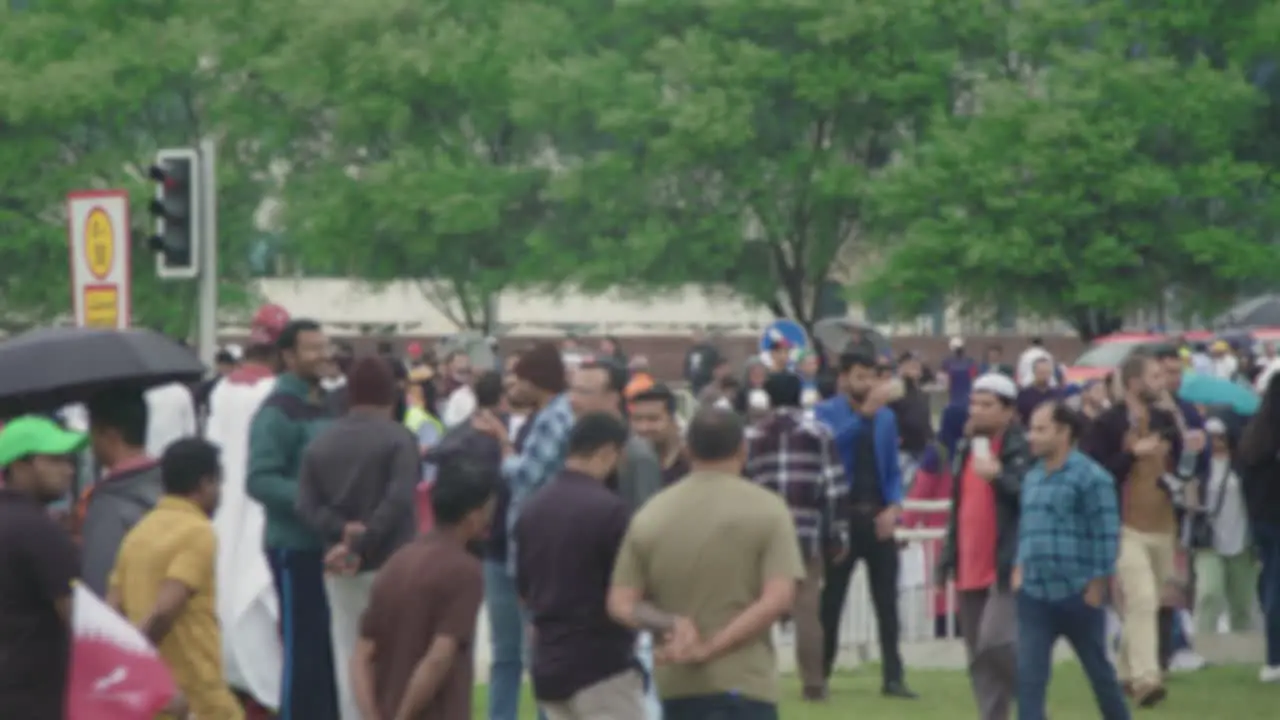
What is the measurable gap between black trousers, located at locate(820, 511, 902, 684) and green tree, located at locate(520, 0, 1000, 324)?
40954mm

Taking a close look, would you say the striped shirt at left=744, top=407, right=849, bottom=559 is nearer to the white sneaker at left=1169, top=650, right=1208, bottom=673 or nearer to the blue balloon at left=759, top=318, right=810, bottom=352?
the white sneaker at left=1169, top=650, right=1208, bottom=673

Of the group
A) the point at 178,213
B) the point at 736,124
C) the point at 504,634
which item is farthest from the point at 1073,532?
the point at 736,124

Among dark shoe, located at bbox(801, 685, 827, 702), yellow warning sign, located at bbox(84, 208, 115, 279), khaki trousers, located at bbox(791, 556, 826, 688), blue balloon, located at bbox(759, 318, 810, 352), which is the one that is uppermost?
yellow warning sign, located at bbox(84, 208, 115, 279)

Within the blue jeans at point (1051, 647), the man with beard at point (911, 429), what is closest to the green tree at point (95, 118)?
the man with beard at point (911, 429)

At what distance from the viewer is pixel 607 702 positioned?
33.2 ft

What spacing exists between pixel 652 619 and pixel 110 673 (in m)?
1.75

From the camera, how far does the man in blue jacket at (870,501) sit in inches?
691

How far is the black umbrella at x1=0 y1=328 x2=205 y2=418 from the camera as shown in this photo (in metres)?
11.3

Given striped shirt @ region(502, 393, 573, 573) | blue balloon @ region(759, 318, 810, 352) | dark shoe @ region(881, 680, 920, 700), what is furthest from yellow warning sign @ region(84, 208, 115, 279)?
blue balloon @ region(759, 318, 810, 352)

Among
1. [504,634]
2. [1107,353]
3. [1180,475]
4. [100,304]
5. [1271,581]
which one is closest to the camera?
[504,634]

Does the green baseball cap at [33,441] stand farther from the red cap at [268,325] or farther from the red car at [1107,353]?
the red car at [1107,353]

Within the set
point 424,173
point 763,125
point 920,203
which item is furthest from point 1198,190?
point 424,173

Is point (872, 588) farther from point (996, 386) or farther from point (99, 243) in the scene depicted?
point (99, 243)

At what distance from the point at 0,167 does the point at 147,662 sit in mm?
55440
